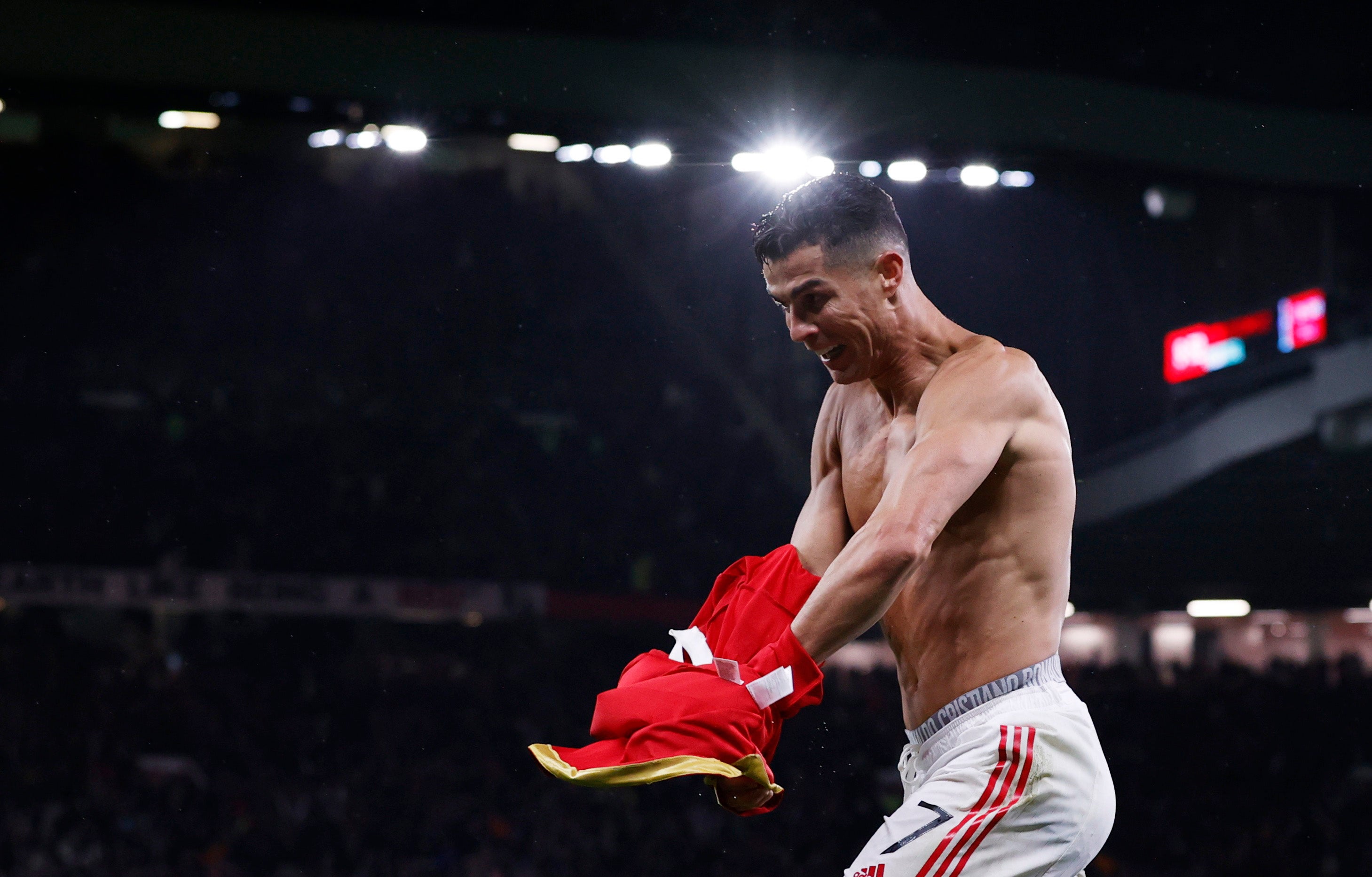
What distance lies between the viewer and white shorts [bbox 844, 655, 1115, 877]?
1816mm

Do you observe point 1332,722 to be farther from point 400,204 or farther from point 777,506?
point 400,204

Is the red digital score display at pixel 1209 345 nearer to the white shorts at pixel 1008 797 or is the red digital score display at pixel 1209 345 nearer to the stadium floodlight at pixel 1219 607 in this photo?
the stadium floodlight at pixel 1219 607

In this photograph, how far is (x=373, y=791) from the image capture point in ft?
31.3

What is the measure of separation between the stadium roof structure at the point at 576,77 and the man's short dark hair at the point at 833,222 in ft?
20.2

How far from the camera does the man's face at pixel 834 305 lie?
1909 mm

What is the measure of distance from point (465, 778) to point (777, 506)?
3.84 meters

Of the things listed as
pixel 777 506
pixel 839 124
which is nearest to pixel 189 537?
pixel 777 506

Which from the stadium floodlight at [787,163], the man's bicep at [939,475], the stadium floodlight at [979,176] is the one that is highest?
the stadium floodlight at [979,176]

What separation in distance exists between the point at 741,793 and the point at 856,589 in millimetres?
337

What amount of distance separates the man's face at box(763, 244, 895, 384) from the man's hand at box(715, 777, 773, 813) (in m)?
0.64

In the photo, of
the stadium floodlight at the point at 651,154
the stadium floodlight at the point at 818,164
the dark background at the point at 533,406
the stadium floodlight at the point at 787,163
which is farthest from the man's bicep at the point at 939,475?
the stadium floodlight at the point at 651,154

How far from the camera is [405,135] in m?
9.10

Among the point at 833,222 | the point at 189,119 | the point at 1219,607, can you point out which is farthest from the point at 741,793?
the point at 1219,607

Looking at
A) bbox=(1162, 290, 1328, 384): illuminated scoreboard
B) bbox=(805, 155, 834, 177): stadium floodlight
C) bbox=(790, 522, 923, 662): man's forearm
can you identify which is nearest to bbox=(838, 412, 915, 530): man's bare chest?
bbox=(790, 522, 923, 662): man's forearm
